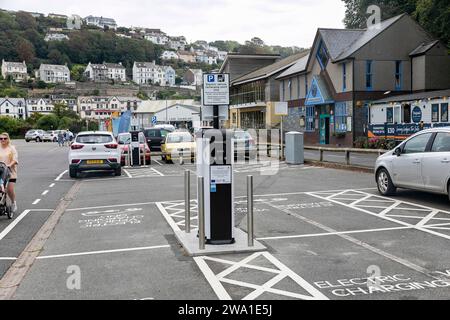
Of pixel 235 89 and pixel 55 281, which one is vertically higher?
pixel 235 89

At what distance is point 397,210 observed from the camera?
11.0m

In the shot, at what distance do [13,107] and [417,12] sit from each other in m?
128

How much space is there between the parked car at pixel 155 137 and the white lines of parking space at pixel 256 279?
26.2 meters

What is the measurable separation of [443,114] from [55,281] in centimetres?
2545

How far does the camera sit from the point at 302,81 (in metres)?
46.8

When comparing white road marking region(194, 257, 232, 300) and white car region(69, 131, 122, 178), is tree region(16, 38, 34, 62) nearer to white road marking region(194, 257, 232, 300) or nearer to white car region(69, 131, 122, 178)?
white car region(69, 131, 122, 178)

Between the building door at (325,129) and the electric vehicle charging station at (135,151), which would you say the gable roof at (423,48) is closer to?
the building door at (325,129)

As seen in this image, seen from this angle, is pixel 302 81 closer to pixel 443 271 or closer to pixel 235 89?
pixel 235 89

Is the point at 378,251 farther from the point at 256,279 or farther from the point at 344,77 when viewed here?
the point at 344,77

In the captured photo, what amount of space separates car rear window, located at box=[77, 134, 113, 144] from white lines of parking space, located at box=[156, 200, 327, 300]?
12942 millimetres

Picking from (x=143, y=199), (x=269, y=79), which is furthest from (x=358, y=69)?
(x=143, y=199)

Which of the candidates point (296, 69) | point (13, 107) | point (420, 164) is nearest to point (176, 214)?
point (420, 164)

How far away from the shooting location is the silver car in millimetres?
10969

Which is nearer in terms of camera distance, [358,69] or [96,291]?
[96,291]
